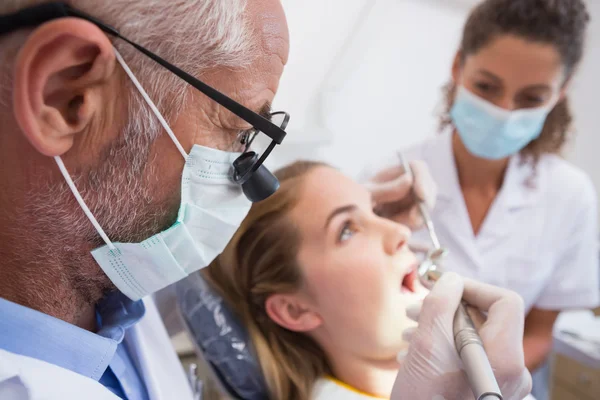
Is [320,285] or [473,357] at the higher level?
[473,357]

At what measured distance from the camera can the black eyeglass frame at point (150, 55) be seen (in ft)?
1.80

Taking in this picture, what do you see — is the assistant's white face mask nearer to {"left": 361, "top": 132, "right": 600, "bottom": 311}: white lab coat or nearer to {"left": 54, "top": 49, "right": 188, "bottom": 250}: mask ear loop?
{"left": 54, "top": 49, "right": 188, "bottom": 250}: mask ear loop

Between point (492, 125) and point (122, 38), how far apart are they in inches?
46.7

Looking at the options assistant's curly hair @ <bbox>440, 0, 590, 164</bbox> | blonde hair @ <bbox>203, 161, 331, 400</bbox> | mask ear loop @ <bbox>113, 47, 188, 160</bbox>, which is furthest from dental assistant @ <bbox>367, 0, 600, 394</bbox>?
mask ear loop @ <bbox>113, 47, 188, 160</bbox>

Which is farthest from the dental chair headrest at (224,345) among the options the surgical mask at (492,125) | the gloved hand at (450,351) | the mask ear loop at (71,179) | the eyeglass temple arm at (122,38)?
the surgical mask at (492,125)

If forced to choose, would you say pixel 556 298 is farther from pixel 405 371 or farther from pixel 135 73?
pixel 135 73

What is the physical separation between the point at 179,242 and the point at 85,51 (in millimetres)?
319

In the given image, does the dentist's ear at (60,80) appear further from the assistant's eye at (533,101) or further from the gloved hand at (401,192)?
the assistant's eye at (533,101)

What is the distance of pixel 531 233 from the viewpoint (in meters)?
1.56

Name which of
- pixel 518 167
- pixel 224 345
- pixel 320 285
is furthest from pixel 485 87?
pixel 224 345

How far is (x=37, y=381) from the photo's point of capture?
2.14 feet

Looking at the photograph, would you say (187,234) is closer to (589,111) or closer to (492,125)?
(492,125)

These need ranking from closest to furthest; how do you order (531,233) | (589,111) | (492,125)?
(492,125)
(531,233)
(589,111)

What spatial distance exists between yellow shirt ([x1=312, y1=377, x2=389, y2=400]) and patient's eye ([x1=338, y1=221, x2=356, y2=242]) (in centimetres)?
38
